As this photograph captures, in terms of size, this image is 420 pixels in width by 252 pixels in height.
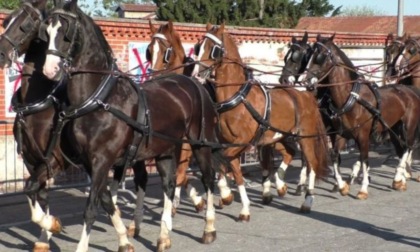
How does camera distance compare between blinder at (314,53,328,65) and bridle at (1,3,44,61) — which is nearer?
bridle at (1,3,44,61)

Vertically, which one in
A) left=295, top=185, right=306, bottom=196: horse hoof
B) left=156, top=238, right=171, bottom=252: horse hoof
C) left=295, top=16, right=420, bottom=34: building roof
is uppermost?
left=156, top=238, right=171, bottom=252: horse hoof

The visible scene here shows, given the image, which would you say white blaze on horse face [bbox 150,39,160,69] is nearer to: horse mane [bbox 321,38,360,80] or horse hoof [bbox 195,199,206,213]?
horse hoof [bbox 195,199,206,213]

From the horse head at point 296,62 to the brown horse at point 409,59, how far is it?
115 inches

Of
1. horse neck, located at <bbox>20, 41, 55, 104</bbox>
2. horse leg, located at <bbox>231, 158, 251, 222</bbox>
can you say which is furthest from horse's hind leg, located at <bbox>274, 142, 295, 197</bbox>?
horse neck, located at <bbox>20, 41, 55, 104</bbox>

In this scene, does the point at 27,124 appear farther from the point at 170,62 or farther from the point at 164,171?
the point at 170,62

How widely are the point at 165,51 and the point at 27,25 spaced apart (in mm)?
3488

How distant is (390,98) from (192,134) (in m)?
5.14

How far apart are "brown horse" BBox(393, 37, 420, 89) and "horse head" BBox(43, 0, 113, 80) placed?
26.0 feet

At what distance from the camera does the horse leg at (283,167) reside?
12344 millimetres

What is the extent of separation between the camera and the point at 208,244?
360 inches

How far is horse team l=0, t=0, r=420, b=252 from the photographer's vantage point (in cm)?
772

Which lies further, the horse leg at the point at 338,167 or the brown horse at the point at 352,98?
the horse leg at the point at 338,167

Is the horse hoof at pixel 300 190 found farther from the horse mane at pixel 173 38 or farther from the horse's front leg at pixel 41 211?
the horse's front leg at pixel 41 211

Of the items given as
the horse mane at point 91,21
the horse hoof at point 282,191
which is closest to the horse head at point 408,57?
the horse hoof at point 282,191
